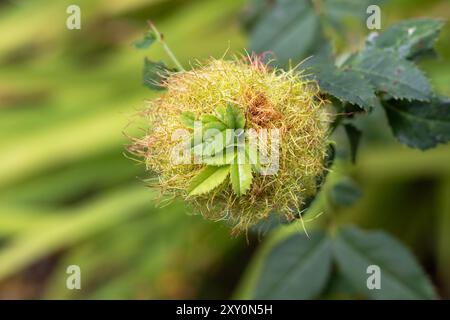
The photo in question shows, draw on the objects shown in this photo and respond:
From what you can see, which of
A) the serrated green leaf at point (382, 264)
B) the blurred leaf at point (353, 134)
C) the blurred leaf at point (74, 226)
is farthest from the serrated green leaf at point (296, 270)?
the blurred leaf at point (74, 226)

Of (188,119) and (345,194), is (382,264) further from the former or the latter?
(188,119)

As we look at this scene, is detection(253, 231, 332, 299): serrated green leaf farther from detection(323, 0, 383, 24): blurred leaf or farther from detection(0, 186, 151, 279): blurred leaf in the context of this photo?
detection(0, 186, 151, 279): blurred leaf

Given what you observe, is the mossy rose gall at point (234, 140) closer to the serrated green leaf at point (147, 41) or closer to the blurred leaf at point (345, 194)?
the serrated green leaf at point (147, 41)

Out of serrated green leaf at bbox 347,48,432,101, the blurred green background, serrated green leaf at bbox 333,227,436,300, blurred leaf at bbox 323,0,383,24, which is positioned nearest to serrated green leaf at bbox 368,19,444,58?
serrated green leaf at bbox 347,48,432,101

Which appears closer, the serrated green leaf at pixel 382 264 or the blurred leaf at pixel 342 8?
the serrated green leaf at pixel 382 264

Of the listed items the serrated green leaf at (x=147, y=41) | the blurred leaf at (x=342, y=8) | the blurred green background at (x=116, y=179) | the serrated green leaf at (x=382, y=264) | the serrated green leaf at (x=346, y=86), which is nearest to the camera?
the serrated green leaf at (x=346, y=86)

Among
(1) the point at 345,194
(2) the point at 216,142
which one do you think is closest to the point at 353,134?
(1) the point at 345,194

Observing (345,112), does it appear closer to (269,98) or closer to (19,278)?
(269,98)
